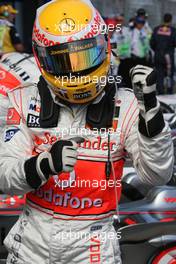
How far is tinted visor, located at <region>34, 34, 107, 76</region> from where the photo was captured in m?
2.18

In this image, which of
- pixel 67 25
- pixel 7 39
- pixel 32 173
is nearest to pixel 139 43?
pixel 7 39

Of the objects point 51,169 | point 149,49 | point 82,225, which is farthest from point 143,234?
point 149,49

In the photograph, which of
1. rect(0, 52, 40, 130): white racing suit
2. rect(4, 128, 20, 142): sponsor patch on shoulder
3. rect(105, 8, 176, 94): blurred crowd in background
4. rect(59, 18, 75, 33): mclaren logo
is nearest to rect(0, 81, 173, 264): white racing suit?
rect(4, 128, 20, 142): sponsor patch on shoulder

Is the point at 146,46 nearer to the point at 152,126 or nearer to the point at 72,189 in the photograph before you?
the point at 72,189

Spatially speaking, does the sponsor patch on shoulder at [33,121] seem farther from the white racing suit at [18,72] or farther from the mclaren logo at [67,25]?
A: the white racing suit at [18,72]

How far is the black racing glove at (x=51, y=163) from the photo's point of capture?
1.98 metres

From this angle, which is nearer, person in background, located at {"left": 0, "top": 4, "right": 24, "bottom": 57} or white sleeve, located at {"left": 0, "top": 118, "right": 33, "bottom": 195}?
white sleeve, located at {"left": 0, "top": 118, "right": 33, "bottom": 195}

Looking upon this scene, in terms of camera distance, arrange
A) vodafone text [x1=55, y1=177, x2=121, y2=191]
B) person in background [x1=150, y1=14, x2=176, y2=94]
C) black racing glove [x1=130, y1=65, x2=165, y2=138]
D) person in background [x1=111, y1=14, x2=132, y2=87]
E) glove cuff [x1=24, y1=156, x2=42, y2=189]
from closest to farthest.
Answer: black racing glove [x1=130, y1=65, x2=165, y2=138] → glove cuff [x1=24, y1=156, x2=42, y2=189] → vodafone text [x1=55, y1=177, x2=121, y2=191] → person in background [x1=111, y1=14, x2=132, y2=87] → person in background [x1=150, y1=14, x2=176, y2=94]

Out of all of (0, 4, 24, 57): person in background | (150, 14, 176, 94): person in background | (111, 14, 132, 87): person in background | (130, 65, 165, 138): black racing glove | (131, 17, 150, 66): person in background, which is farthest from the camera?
(150, 14, 176, 94): person in background

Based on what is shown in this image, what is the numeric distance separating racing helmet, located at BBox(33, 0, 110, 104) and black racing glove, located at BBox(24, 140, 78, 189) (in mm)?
256

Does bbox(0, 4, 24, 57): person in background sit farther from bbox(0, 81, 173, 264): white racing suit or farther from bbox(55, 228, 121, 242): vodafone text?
bbox(55, 228, 121, 242): vodafone text

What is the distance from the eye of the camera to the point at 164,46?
1215 cm

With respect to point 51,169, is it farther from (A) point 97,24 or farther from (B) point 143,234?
(B) point 143,234

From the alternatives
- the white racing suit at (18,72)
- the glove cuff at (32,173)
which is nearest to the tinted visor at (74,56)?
the glove cuff at (32,173)
